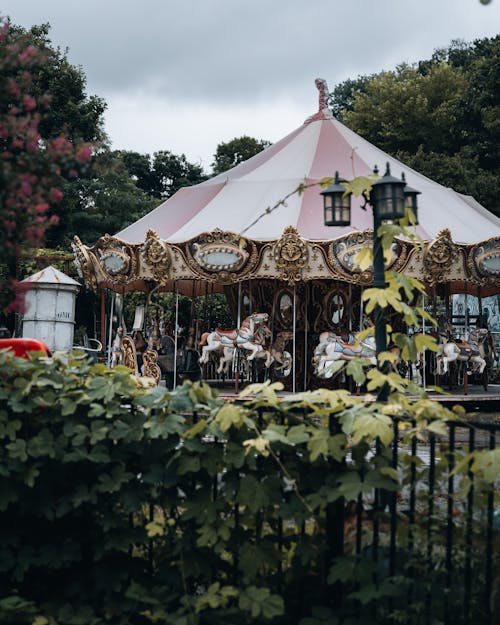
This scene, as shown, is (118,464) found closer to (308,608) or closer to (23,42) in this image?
(308,608)

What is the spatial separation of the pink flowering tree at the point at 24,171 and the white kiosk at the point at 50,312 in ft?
44.6

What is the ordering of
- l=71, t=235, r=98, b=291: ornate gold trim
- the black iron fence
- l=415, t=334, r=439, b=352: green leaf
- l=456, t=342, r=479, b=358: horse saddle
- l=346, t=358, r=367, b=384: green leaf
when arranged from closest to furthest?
the black iron fence → l=346, t=358, r=367, b=384: green leaf → l=415, t=334, r=439, b=352: green leaf → l=456, t=342, r=479, b=358: horse saddle → l=71, t=235, r=98, b=291: ornate gold trim

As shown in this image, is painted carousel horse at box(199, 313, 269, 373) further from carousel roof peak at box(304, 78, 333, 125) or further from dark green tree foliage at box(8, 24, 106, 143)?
dark green tree foliage at box(8, 24, 106, 143)

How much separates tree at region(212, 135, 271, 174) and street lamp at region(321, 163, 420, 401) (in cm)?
3887

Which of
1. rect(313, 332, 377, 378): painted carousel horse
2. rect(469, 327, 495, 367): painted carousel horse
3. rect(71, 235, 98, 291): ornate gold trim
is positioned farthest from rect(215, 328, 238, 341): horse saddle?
rect(469, 327, 495, 367): painted carousel horse

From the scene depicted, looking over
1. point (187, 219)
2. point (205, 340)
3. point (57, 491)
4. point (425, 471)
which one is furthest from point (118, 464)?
point (187, 219)

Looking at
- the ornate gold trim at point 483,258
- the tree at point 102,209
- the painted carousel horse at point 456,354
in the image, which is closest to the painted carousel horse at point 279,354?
the painted carousel horse at point 456,354

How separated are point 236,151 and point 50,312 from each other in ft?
100

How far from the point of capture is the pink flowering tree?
351 centimetres

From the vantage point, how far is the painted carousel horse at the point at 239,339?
47.0 ft

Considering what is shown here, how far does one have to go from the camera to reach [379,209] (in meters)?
5.45

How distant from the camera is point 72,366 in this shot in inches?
156

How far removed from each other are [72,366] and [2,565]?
→ 0.98 meters

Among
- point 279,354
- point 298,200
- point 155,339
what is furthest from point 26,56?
point 155,339
